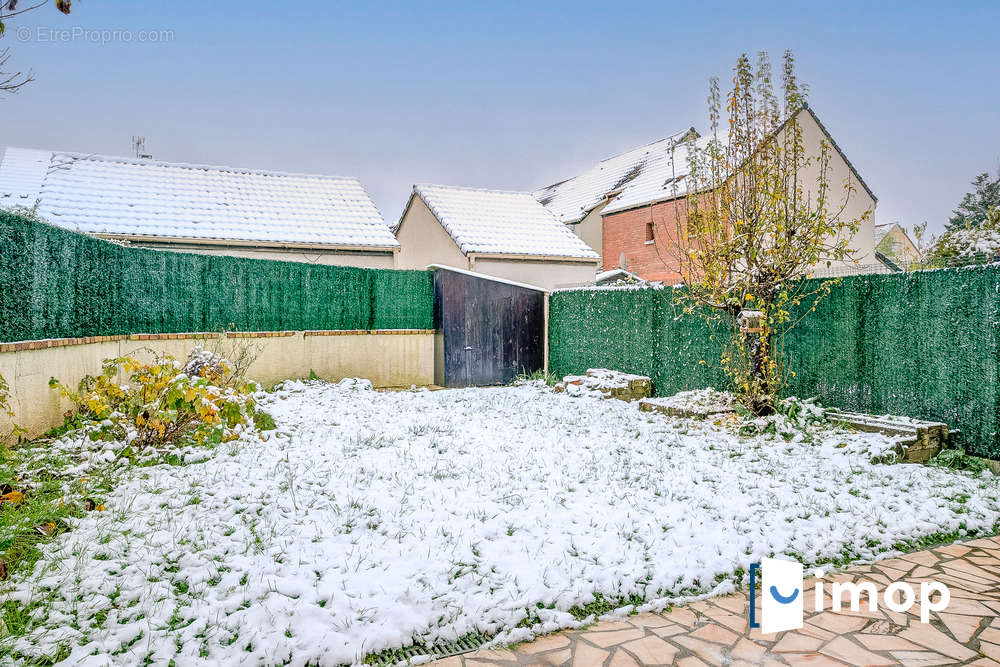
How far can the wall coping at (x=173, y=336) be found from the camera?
512 cm

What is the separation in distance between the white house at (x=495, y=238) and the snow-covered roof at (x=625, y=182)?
11.1 feet

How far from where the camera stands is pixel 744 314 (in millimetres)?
7289

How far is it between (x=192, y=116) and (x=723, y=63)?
1186cm

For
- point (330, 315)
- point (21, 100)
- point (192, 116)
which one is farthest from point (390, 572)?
point (192, 116)

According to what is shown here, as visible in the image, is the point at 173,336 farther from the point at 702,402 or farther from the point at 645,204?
the point at 645,204

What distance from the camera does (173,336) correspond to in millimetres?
8453

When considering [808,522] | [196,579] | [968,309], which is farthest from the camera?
[968,309]

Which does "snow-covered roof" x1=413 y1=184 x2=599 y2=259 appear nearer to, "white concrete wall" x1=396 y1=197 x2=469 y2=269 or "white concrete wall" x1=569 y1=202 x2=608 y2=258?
"white concrete wall" x1=396 y1=197 x2=469 y2=269

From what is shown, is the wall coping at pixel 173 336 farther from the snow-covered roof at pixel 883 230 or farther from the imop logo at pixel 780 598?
the snow-covered roof at pixel 883 230

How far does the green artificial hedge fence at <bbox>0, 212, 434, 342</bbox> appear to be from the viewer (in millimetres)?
5223

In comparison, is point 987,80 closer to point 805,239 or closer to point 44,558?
point 805,239

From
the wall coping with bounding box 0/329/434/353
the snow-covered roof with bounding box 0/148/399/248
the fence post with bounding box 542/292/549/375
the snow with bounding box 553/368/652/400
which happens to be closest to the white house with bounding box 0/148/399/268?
the snow-covered roof with bounding box 0/148/399/248

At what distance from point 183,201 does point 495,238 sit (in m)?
8.79

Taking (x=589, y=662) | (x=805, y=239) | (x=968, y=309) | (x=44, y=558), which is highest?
(x=805, y=239)
